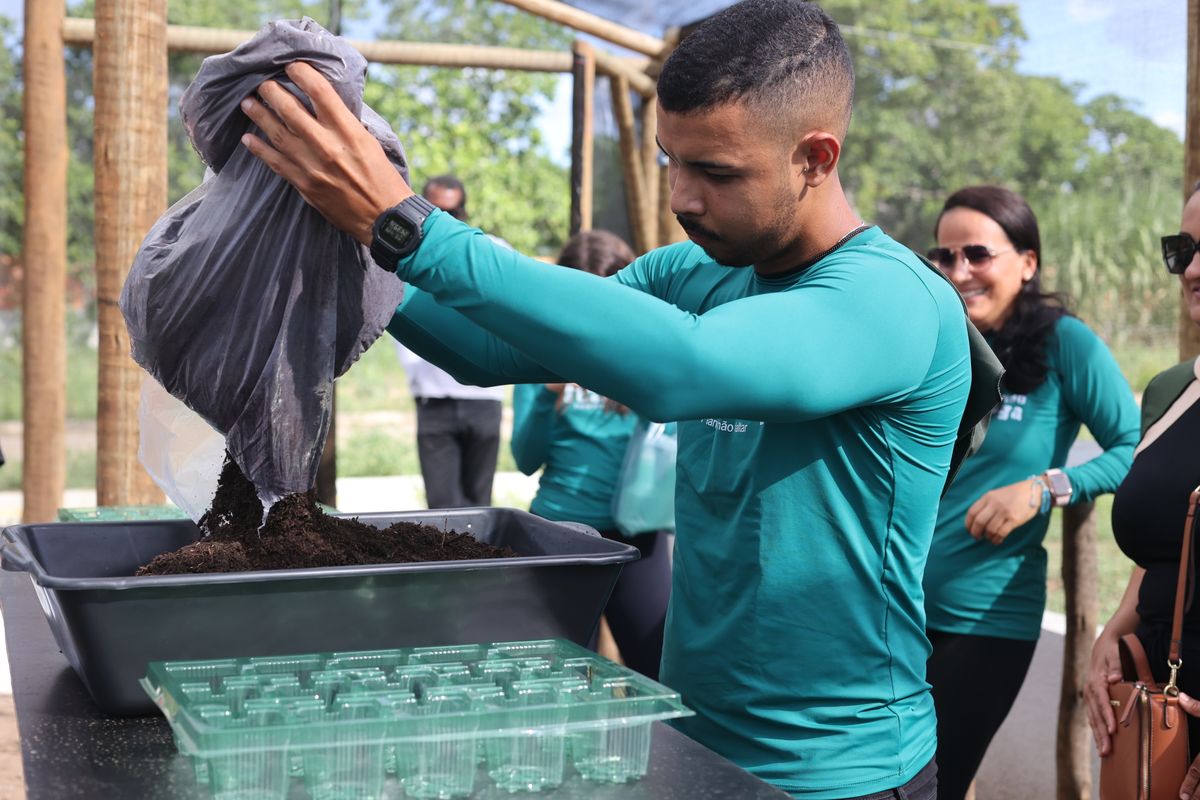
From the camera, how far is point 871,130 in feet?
32.0

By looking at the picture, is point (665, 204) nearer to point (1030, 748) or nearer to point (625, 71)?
point (625, 71)

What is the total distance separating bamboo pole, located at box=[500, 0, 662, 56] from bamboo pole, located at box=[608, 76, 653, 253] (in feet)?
0.70

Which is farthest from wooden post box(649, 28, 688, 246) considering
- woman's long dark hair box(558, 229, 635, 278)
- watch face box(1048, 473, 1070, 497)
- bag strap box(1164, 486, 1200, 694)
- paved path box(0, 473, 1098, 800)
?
bag strap box(1164, 486, 1200, 694)

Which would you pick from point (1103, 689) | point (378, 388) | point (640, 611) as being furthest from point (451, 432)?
point (378, 388)

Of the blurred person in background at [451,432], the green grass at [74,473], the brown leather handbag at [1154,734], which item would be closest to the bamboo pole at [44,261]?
the blurred person in background at [451,432]

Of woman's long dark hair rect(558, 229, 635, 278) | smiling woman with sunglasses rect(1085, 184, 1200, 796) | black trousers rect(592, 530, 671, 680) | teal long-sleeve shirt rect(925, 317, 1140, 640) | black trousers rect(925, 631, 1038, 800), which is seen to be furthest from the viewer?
woman's long dark hair rect(558, 229, 635, 278)

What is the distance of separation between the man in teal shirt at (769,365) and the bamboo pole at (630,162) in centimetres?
438

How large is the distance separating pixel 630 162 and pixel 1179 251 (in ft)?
12.2

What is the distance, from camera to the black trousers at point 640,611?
12.1 ft

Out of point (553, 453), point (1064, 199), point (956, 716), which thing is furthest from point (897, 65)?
point (956, 716)

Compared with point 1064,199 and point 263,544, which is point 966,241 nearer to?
point 263,544

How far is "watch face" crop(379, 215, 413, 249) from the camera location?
1262mm

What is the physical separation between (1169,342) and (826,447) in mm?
5498

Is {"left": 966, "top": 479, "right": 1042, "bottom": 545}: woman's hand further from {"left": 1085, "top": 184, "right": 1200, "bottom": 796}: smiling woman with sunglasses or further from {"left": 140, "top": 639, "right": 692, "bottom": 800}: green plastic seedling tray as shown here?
{"left": 140, "top": 639, "right": 692, "bottom": 800}: green plastic seedling tray
